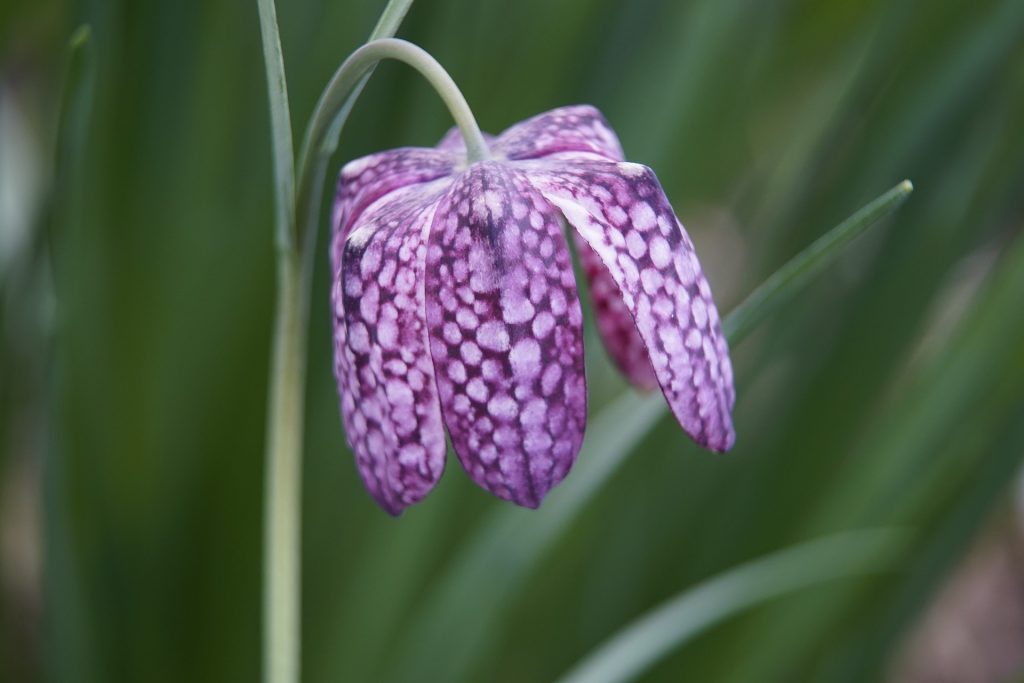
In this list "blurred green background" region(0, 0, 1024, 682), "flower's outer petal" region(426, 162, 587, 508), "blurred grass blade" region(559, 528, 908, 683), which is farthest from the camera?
"blurred green background" region(0, 0, 1024, 682)

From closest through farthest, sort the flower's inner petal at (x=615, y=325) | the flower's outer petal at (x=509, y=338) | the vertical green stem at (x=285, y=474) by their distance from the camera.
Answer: the flower's outer petal at (x=509, y=338)
the vertical green stem at (x=285, y=474)
the flower's inner petal at (x=615, y=325)

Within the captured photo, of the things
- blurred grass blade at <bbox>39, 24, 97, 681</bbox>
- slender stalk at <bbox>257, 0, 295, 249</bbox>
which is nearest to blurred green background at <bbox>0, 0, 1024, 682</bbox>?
blurred grass blade at <bbox>39, 24, 97, 681</bbox>

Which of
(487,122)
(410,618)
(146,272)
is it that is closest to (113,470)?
(146,272)

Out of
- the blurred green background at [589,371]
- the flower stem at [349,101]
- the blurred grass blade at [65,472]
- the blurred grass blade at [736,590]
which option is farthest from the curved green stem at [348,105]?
the blurred grass blade at [736,590]

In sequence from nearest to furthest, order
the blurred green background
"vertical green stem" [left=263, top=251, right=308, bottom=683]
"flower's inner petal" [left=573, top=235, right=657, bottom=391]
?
"vertical green stem" [left=263, top=251, right=308, bottom=683] < "flower's inner petal" [left=573, top=235, right=657, bottom=391] < the blurred green background

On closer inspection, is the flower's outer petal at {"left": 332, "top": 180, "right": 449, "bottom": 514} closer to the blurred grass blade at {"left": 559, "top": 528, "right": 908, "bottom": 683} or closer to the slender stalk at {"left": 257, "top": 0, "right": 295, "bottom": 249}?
the slender stalk at {"left": 257, "top": 0, "right": 295, "bottom": 249}

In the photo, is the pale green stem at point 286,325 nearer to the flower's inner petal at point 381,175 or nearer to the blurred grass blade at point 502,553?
the flower's inner petal at point 381,175
